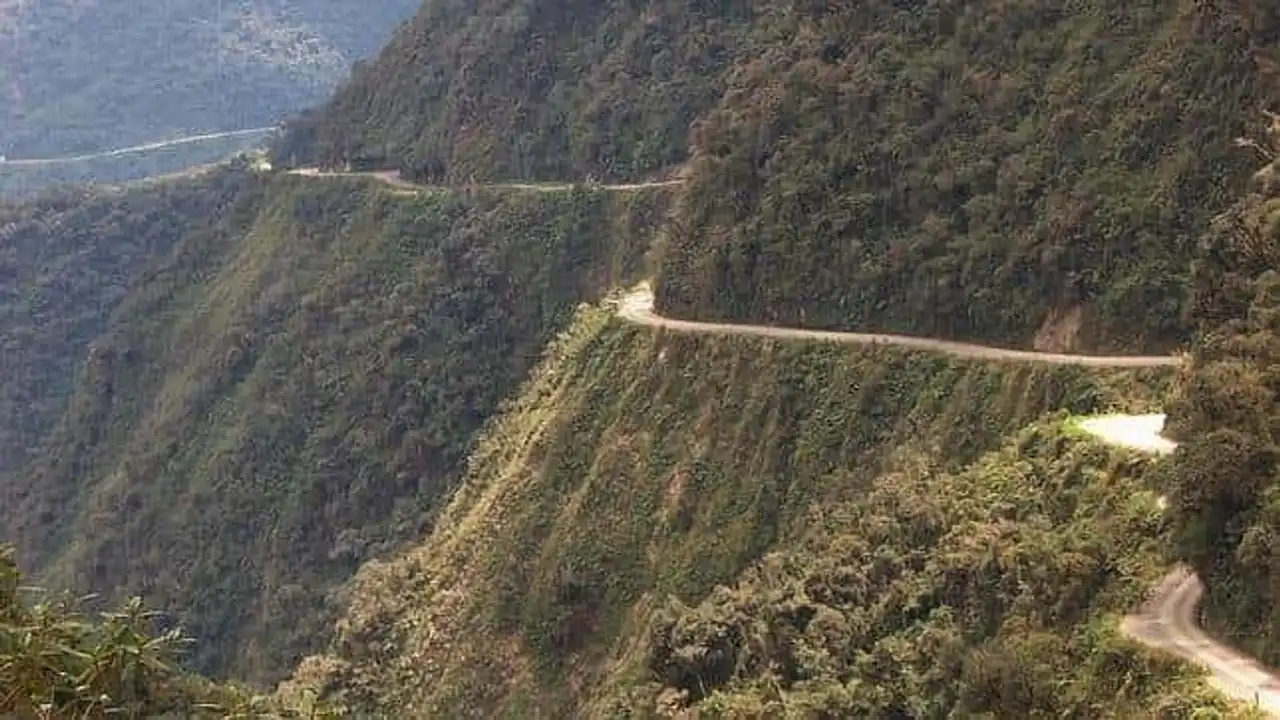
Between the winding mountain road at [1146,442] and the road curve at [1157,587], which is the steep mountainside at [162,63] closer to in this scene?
the winding mountain road at [1146,442]

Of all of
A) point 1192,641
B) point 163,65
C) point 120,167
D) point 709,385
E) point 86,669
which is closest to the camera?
point 86,669

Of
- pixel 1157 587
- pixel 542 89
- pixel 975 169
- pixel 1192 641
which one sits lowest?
pixel 1192 641

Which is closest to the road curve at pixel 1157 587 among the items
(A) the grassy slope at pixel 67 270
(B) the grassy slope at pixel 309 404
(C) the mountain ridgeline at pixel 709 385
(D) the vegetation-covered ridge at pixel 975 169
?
(C) the mountain ridgeline at pixel 709 385

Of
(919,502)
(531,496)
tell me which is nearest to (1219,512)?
(919,502)

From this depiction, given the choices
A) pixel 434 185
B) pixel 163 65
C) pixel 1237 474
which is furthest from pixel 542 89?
pixel 163 65

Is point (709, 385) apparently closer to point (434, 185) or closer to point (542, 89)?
point (542, 89)

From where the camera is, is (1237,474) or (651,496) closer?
(1237,474)
